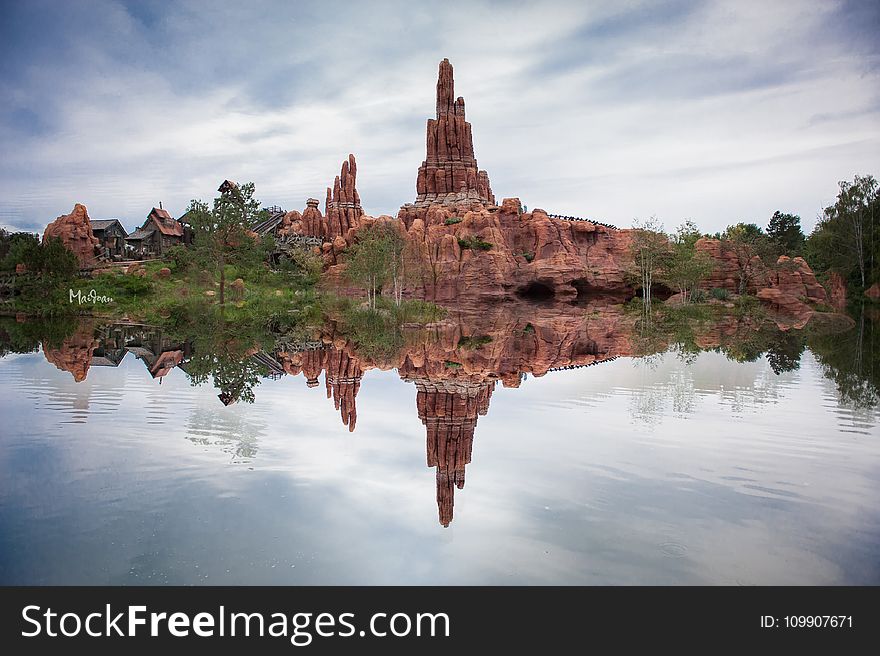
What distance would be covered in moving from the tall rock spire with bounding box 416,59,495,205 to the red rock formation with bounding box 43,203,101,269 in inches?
1433

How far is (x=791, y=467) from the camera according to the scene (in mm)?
8711

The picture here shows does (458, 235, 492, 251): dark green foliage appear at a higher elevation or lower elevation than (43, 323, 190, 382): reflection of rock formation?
higher

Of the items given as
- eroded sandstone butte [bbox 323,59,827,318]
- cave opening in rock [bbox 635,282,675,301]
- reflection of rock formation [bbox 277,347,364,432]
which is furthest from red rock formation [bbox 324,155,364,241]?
reflection of rock formation [bbox 277,347,364,432]

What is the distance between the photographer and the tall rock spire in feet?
253

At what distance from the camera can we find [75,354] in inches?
837

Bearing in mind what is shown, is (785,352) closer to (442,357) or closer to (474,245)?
(442,357)

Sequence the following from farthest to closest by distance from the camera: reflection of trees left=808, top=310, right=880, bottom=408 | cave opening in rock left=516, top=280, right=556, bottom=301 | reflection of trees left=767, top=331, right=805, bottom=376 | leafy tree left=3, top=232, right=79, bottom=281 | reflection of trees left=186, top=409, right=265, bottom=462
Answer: cave opening in rock left=516, top=280, right=556, bottom=301 → leafy tree left=3, top=232, right=79, bottom=281 → reflection of trees left=767, top=331, right=805, bottom=376 → reflection of trees left=808, top=310, right=880, bottom=408 → reflection of trees left=186, top=409, right=265, bottom=462

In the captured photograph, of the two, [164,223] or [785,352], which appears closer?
[785,352]

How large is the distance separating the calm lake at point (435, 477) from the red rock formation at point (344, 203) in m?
62.0

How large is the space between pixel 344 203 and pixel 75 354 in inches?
2398

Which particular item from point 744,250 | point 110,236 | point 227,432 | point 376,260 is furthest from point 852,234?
point 110,236

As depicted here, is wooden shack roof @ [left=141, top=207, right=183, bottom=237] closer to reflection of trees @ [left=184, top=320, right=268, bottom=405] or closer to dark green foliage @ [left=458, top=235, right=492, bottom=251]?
dark green foliage @ [left=458, top=235, right=492, bottom=251]

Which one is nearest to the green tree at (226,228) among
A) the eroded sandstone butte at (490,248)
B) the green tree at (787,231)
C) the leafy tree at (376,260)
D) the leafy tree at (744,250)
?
the leafy tree at (376,260)

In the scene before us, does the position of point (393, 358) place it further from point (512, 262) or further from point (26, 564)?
point (512, 262)
